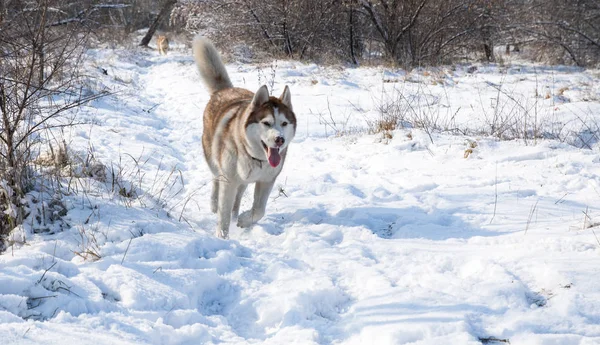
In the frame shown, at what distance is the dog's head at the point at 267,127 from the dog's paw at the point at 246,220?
532 mm

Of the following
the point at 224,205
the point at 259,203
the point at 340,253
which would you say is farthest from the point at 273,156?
the point at 340,253

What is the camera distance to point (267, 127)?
12.6 feet

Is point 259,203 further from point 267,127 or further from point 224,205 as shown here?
point 267,127

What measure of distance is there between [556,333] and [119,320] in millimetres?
→ 1979

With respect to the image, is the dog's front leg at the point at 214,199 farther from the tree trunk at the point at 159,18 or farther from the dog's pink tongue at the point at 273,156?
the tree trunk at the point at 159,18

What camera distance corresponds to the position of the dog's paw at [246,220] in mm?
4133

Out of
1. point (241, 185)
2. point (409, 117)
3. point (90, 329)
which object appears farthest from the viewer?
point (409, 117)

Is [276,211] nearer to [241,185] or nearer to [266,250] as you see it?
[241,185]

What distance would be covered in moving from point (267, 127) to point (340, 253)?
44.8 inches

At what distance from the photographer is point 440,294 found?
2.65m

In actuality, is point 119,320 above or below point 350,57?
below

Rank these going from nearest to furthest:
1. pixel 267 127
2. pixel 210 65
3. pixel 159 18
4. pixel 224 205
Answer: pixel 267 127
pixel 224 205
pixel 210 65
pixel 159 18

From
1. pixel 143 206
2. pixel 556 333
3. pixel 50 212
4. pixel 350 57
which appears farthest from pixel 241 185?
pixel 350 57

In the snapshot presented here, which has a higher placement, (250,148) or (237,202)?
(250,148)
